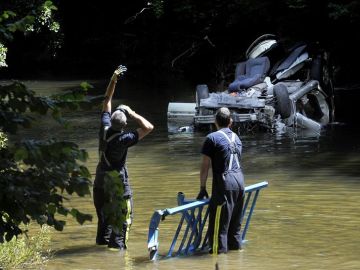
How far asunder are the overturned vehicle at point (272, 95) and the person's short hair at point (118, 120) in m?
11.5

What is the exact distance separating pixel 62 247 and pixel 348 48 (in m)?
16.3

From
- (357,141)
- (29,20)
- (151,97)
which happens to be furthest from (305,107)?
(29,20)

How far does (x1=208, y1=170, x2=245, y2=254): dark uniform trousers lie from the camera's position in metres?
8.21

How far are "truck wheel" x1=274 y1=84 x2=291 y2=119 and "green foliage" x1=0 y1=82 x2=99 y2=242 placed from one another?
16.8 metres

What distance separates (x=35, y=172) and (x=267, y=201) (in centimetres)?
867

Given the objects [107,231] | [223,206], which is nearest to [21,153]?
[223,206]

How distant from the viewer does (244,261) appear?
8344mm

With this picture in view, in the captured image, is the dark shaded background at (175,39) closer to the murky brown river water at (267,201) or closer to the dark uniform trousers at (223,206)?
the murky brown river water at (267,201)

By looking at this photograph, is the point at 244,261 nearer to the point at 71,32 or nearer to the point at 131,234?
the point at 131,234

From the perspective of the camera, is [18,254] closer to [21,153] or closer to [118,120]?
[118,120]

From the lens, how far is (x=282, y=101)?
20.2 metres

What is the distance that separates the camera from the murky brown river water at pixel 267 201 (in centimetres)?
843

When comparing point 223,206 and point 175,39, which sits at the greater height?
point 175,39

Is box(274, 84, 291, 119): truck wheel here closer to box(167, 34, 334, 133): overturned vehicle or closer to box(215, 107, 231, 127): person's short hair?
box(167, 34, 334, 133): overturned vehicle
